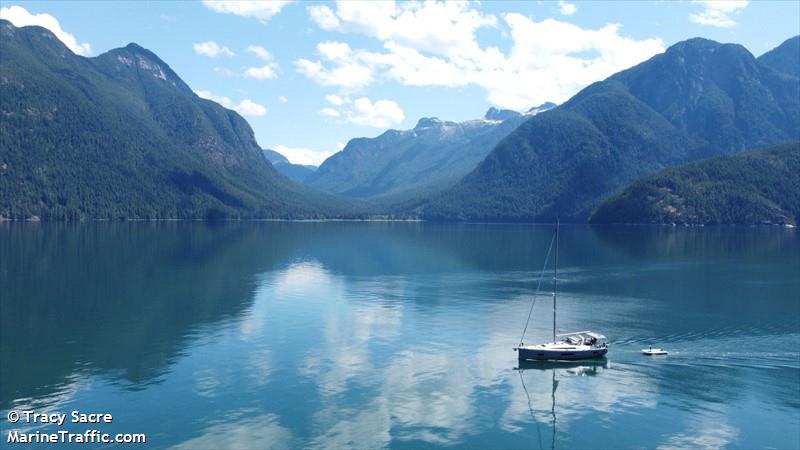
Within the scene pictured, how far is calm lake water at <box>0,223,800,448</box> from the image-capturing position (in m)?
57.4

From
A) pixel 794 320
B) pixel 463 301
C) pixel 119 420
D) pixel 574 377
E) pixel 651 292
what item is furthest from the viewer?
pixel 651 292

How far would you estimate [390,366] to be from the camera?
7788 cm

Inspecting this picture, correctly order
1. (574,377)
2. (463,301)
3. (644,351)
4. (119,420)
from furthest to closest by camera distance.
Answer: (463,301) < (644,351) < (574,377) < (119,420)

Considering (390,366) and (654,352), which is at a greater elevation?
(654,352)

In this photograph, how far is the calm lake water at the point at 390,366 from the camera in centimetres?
5741

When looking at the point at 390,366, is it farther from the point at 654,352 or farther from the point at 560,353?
the point at 654,352

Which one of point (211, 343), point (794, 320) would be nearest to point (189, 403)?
point (211, 343)

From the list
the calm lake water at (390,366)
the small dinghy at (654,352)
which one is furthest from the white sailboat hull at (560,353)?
the small dinghy at (654,352)

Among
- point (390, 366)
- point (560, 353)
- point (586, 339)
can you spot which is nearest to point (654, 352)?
point (586, 339)

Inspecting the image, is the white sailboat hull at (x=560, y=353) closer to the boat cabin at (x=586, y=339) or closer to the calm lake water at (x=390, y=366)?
the boat cabin at (x=586, y=339)

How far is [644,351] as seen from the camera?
84000 millimetres

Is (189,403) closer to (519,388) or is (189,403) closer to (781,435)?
(519,388)

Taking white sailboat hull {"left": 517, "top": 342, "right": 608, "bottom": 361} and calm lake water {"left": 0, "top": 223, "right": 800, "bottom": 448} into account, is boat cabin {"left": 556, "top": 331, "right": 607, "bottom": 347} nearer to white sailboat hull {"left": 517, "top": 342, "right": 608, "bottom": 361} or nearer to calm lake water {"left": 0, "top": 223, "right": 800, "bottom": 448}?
white sailboat hull {"left": 517, "top": 342, "right": 608, "bottom": 361}

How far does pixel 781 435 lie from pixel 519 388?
1006 inches
